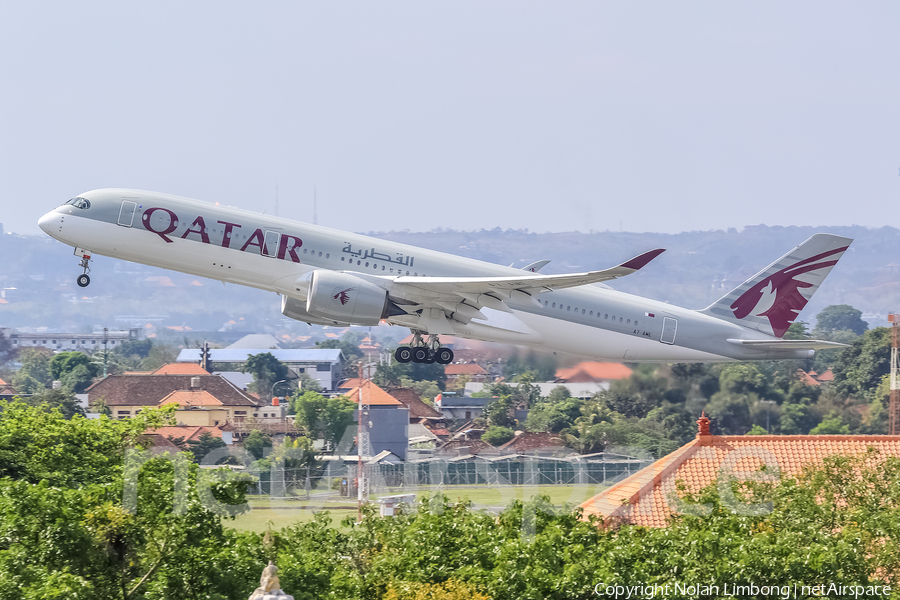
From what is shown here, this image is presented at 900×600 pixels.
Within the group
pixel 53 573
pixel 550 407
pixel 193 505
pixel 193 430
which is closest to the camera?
pixel 53 573

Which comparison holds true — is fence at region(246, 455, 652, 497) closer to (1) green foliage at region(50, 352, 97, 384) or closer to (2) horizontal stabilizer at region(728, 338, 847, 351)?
(2) horizontal stabilizer at region(728, 338, 847, 351)

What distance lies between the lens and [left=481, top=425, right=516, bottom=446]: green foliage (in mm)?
72688

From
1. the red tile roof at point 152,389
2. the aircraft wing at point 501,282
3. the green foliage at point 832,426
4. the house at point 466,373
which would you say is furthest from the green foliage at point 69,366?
the aircraft wing at point 501,282

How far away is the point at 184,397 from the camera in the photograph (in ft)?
314

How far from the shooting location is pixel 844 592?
Answer: 25.4m

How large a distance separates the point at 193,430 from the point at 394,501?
30289 millimetres

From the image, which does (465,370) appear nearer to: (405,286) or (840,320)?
(405,286)

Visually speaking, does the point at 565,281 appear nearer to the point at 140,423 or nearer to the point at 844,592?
the point at 844,592

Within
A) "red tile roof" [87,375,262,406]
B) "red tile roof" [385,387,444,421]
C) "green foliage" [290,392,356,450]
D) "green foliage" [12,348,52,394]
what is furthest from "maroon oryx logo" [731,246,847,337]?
"green foliage" [12,348,52,394]

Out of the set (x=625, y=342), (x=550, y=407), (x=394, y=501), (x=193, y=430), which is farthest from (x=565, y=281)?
(x=193, y=430)

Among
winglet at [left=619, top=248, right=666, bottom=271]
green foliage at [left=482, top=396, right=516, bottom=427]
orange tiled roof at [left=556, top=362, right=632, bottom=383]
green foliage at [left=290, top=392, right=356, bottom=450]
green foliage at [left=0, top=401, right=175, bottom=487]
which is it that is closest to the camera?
winglet at [left=619, top=248, right=666, bottom=271]

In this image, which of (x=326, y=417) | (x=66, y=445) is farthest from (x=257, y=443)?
(x=66, y=445)

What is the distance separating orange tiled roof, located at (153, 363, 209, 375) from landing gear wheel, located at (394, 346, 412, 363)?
71453mm

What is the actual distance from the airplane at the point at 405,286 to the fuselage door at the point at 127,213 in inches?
1.2
